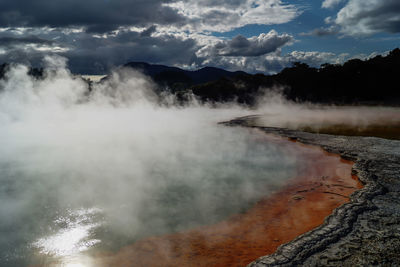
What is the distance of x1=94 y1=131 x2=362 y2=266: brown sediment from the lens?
14.0 ft

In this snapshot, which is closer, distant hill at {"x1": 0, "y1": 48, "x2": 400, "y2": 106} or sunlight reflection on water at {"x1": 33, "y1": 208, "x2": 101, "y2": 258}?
sunlight reflection on water at {"x1": 33, "y1": 208, "x2": 101, "y2": 258}

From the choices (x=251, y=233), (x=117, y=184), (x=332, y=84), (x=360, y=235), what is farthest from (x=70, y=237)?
(x=332, y=84)

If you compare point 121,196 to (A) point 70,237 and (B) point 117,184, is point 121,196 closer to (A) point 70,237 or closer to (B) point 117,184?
(B) point 117,184

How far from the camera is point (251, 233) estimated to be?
16.3 ft

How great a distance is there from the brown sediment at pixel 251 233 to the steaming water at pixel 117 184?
1.07 ft

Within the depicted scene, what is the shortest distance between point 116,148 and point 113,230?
7283 mm

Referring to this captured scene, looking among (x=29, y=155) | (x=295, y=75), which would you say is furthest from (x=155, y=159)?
(x=295, y=75)

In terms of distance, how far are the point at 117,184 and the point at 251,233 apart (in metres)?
3.97

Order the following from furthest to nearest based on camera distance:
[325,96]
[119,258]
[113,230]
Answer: [325,96] → [113,230] → [119,258]

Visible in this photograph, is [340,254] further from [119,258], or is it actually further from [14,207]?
[14,207]

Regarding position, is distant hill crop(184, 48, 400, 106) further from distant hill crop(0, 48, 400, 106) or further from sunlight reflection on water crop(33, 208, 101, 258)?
sunlight reflection on water crop(33, 208, 101, 258)

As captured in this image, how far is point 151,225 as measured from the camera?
534 centimetres

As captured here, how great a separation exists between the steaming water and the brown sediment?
33 cm

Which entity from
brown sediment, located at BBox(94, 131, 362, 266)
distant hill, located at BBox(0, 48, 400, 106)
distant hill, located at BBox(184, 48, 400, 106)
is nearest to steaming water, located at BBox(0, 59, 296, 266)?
brown sediment, located at BBox(94, 131, 362, 266)
